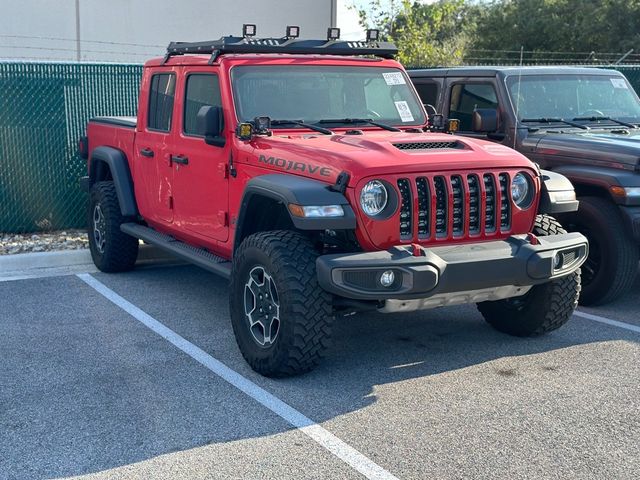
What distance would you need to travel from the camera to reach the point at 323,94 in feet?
20.8

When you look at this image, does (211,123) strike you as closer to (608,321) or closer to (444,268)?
(444,268)

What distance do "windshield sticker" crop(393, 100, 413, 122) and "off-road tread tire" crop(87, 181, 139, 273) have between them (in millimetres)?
2763

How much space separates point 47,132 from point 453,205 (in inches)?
235

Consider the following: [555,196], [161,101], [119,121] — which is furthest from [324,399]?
[119,121]

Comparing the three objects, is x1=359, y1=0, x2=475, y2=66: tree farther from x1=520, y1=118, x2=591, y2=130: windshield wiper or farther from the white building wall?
x1=520, y1=118, x2=591, y2=130: windshield wiper

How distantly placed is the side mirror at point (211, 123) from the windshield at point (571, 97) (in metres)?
3.02

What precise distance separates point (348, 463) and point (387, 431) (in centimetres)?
44

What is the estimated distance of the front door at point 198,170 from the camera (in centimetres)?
617

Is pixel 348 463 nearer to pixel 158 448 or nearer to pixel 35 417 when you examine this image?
pixel 158 448

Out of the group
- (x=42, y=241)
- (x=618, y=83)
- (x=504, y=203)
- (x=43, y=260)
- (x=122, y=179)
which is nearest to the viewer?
(x=504, y=203)

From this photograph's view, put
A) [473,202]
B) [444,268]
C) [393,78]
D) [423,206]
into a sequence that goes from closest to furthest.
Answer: [444,268] < [423,206] < [473,202] < [393,78]

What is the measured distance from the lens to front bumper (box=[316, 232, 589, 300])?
15.7 ft

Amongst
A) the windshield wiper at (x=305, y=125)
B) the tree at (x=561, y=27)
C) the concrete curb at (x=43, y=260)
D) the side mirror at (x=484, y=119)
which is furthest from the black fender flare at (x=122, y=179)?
the tree at (x=561, y=27)

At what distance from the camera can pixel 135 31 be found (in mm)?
20703
